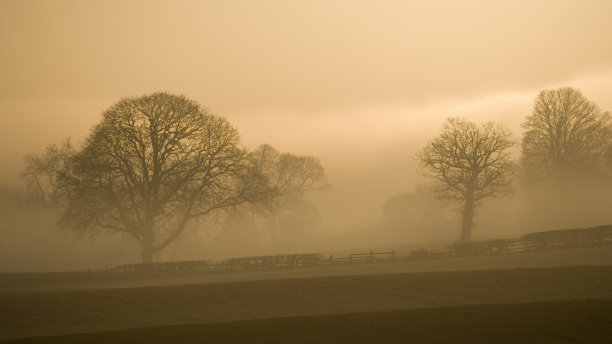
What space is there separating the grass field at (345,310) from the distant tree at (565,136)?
30.1 m

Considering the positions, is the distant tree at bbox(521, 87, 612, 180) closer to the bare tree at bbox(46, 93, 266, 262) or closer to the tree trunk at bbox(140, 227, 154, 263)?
the bare tree at bbox(46, 93, 266, 262)

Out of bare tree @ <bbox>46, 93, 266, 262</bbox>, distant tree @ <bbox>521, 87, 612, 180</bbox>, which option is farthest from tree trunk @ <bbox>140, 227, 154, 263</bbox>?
distant tree @ <bbox>521, 87, 612, 180</bbox>

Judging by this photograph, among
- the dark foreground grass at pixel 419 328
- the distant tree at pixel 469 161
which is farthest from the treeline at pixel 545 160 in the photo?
the dark foreground grass at pixel 419 328

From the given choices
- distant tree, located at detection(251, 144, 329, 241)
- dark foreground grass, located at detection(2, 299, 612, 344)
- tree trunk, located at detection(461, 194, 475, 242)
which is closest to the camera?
dark foreground grass, located at detection(2, 299, 612, 344)

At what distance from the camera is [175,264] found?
170 ft

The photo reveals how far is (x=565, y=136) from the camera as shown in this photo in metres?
67.1

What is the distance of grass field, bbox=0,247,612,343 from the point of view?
2112cm

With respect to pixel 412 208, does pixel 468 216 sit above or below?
below

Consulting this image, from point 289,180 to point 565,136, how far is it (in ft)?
126

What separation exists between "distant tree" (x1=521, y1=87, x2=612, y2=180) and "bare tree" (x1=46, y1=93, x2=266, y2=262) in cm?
3674

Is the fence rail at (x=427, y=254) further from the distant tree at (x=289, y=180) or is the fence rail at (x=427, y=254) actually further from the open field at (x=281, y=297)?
the distant tree at (x=289, y=180)

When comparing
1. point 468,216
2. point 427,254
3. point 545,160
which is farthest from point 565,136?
point 427,254

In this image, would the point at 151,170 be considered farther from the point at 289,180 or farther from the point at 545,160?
the point at 545,160

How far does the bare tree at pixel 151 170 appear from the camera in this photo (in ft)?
163
